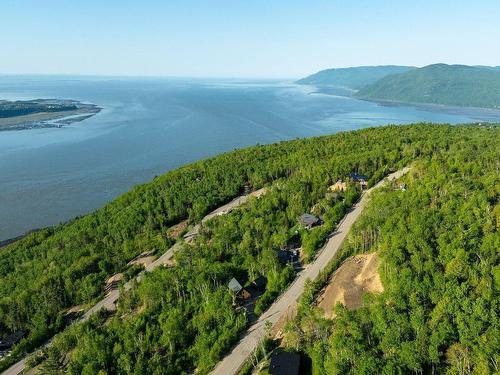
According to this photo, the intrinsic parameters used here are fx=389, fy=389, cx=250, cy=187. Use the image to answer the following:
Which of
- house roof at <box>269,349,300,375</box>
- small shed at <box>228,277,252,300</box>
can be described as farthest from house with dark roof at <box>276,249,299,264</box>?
house roof at <box>269,349,300,375</box>

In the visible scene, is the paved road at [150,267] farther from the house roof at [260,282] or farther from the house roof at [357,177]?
the house roof at [357,177]

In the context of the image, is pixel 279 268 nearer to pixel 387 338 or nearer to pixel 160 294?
pixel 160 294

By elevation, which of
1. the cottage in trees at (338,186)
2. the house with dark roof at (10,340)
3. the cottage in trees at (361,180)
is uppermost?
the cottage in trees at (361,180)

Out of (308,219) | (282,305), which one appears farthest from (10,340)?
(308,219)

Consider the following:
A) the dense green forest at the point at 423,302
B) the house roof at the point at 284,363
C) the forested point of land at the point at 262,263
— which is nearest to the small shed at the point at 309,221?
the forested point of land at the point at 262,263

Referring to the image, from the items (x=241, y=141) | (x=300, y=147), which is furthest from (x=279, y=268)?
(x=241, y=141)

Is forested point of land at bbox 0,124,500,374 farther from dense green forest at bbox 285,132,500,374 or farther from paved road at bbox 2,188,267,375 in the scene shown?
paved road at bbox 2,188,267,375

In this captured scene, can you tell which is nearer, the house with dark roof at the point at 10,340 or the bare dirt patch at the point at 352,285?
the bare dirt patch at the point at 352,285
